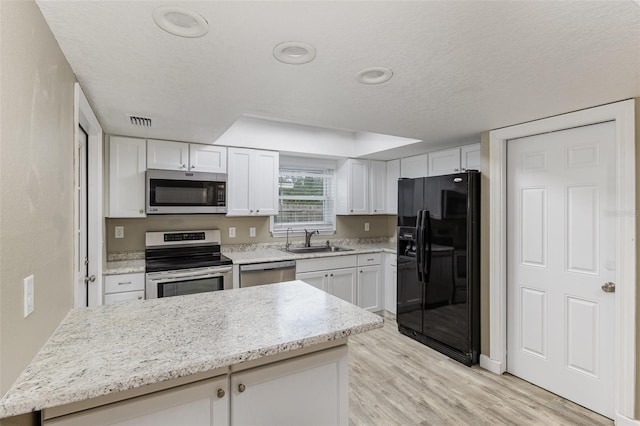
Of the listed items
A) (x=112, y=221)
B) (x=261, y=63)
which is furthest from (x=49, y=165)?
(x=112, y=221)

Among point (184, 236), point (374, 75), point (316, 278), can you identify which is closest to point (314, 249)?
point (316, 278)

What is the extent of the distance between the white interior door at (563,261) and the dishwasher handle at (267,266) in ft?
7.13

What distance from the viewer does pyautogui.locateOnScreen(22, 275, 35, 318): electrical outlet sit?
101 centimetres

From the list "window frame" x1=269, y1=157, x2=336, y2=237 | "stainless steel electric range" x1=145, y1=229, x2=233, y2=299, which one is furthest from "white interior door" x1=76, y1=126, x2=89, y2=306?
"window frame" x1=269, y1=157, x2=336, y2=237

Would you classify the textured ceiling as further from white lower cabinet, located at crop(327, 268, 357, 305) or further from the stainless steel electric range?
white lower cabinet, located at crop(327, 268, 357, 305)

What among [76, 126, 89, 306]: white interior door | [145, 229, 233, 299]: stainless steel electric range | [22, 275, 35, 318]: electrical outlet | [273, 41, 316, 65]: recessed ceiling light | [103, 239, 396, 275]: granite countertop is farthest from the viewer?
[103, 239, 396, 275]: granite countertop

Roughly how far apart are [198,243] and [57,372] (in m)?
2.69

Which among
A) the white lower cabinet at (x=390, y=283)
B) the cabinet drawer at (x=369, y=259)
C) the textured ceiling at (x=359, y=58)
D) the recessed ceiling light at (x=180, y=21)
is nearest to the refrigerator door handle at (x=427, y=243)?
the white lower cabinet at (x=390, y=283)

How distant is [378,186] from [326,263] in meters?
1.49

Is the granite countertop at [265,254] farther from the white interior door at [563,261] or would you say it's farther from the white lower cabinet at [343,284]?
the white interior door at [563,261]

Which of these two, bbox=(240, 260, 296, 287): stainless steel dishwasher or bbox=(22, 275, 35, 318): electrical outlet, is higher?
bbox=(22, 275, 35, 318): electrical outlet

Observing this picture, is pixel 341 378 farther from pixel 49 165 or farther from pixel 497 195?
pixel 497 195

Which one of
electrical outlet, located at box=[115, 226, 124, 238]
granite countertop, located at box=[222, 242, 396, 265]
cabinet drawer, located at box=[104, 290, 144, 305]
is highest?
electrical outlet, located at box=[115, 226, 124, 238]

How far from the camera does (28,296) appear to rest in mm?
1034
